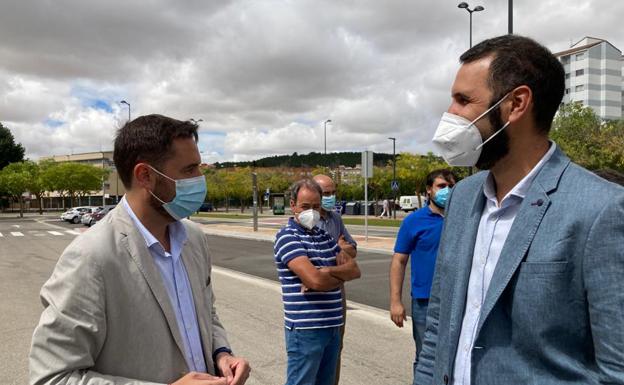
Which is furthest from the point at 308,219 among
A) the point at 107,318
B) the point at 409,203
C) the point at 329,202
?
the point at 409,203

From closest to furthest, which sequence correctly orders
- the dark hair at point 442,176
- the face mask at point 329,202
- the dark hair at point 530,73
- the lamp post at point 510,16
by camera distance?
the dark hair at point 530,73 → the dark hair at point 442,176 → the face mask at point 329,202 → the lamp post at point 510,16

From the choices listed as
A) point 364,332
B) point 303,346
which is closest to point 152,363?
point 303,346

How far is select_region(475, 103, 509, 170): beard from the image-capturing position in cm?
186

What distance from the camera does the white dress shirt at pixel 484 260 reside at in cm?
181

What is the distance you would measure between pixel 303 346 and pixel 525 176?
86.0 inches

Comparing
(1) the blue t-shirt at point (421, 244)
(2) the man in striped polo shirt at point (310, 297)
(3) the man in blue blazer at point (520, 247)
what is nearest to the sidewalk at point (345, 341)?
(1) the blue t-shirt at point (421, 244)

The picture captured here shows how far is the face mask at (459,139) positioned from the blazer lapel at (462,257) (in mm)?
156

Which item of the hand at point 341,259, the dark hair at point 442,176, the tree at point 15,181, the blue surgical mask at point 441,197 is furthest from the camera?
the tree at point 15,181

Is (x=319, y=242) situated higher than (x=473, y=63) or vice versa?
(x=473, y=63)

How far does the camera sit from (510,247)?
167 centimetres

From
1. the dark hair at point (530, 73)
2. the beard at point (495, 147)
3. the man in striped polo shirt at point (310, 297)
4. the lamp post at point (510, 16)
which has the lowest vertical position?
the man in striped polo shirt at point (310, 297)

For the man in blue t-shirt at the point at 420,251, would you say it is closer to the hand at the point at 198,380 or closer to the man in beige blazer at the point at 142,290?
the man in beige blazer at the point at 142,290

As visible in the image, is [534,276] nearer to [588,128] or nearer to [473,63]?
[473,63]

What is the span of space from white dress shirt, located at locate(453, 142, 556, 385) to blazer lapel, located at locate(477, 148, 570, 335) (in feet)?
0.26
